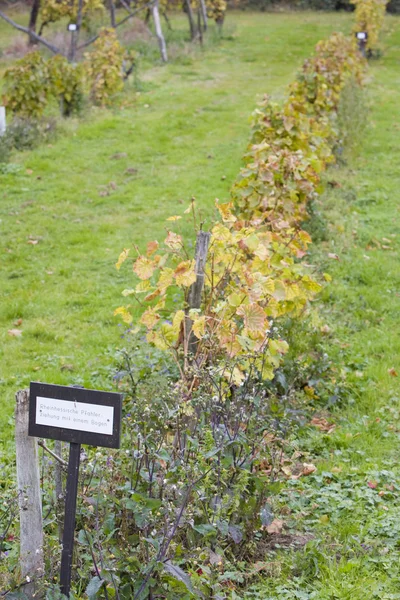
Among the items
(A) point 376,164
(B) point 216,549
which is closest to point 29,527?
(B) point 216,549

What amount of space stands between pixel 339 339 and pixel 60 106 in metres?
8.98

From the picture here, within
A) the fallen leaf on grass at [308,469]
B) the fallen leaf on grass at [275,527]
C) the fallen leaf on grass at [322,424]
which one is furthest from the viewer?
the fallen leaf on grass at [322,424]

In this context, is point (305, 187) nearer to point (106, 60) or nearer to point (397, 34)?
point (106, 60)

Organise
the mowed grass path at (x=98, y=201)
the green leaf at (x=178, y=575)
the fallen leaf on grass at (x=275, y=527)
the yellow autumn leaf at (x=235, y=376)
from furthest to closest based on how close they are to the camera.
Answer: the mowed grass path at (x=98, y=201) < the yellow autumn leaf at (x=235, y=376) < the fallen leaf on grass at (x=275, y=527) < the green leaf at (x=178, y=575)

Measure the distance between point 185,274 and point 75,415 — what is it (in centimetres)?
169

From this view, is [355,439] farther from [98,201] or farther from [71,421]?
[98,201]

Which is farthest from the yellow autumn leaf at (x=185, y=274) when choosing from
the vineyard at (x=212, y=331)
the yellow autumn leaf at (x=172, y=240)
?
the yellow autumn leaf at (x=172, y=240)

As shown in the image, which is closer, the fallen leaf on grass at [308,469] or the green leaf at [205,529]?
the green leaf at [205,529]

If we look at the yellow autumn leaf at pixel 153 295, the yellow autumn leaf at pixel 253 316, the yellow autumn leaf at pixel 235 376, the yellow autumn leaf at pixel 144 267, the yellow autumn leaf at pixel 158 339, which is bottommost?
the yellow autumn leaf at pixel 158 339

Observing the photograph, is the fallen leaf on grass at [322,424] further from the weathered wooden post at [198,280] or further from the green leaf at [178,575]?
the green leaf at [178,575]

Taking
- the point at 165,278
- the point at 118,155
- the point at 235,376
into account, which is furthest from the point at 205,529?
the point at 118,155

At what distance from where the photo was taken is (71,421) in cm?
282

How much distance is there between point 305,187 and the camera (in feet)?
23.8

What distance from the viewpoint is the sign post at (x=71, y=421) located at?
275 cm
